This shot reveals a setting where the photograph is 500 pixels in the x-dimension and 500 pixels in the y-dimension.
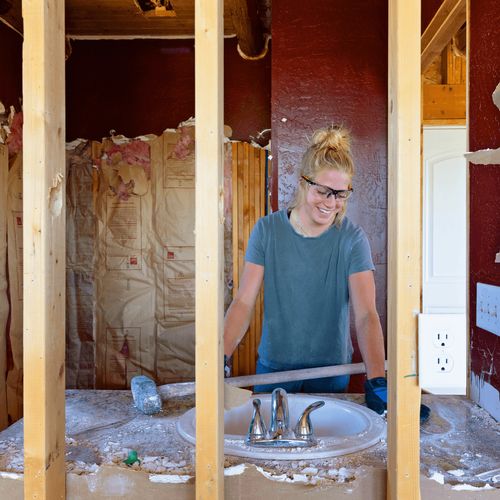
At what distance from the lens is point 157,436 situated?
129 centimetres

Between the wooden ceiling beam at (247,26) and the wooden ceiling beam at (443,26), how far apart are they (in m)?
0.95

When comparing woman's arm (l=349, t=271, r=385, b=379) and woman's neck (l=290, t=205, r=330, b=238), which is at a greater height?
woman's neck (l=290, t=205, r=330, b=238)

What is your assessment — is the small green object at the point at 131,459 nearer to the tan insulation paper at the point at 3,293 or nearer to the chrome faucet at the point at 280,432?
the chrome faucet at the point at 280,432

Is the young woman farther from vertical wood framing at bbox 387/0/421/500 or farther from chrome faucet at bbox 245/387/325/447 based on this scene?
vertical wood framing at bbox 387/0/421/500

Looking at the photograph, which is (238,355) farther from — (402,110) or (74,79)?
(402,110)

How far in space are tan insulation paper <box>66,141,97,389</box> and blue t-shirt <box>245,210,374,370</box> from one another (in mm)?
2024

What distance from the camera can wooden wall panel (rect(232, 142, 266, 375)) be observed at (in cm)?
362

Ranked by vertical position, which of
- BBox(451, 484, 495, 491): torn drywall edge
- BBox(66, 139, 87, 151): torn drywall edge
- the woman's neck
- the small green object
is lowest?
BBox(451, 484, 495, 491): torn drywall edge

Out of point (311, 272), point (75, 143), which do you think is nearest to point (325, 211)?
point (311, 272)

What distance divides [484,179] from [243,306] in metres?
0.99

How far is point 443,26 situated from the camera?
2107 mm

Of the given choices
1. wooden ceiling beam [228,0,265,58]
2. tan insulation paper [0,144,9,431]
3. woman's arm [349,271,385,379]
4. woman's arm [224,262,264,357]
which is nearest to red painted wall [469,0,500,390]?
woman's arm [349,271,385,379]

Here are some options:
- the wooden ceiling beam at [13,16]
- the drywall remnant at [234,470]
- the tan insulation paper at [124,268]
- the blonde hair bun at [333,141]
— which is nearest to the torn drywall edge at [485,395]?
the drywall remnant at [234,470]

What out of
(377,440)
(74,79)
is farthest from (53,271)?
(74,79)
